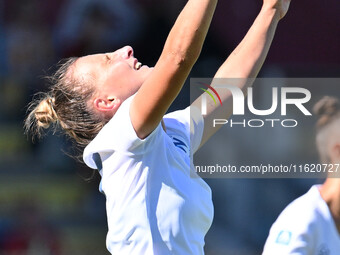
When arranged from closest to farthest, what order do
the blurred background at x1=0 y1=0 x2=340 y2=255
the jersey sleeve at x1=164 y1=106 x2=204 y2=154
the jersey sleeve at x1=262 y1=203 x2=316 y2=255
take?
the jersey sleeve at x1=164 y1=106 x2=204 y2=154
the jersey sleeve at x1=262 y1=203 x2=316 y2=255
the blurred background at x1=0 y1=0 x2=340 y2=255

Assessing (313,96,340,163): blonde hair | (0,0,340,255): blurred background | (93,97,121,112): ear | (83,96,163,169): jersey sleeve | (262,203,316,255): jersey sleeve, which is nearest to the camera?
(83,96,163,169): jersey sleeve

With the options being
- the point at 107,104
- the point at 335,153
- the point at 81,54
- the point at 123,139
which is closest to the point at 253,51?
the point at 107,104

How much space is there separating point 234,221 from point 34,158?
1276mm

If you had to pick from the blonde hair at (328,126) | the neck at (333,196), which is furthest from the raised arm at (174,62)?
the blonde hair at (328,126)

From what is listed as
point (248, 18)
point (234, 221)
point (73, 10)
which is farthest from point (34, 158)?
point (248, 18)

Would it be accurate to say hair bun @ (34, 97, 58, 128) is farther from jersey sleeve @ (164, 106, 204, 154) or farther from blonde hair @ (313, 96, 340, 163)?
blonde hair @ (313, 96, 340, 163)

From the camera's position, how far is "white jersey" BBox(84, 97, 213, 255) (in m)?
1.82

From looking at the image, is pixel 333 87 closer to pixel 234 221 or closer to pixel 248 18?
pixel 248 18

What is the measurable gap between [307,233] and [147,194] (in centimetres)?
84

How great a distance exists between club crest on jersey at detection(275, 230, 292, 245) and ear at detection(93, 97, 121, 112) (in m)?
0.86

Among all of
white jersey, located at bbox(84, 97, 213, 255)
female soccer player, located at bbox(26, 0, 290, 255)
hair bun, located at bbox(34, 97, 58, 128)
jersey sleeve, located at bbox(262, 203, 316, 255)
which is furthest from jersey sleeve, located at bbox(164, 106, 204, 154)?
jersey sleeve, located at bbox(262, 203, 316, 255)

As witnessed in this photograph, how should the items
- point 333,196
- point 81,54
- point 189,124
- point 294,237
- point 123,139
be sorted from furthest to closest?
1. point 81,54
2. point 333,196
3. point 294,237
4. point 189,124
5. point 123,139

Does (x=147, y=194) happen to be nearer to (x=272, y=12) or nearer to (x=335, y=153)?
(x=272, y=12)

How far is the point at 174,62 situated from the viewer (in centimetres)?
168
